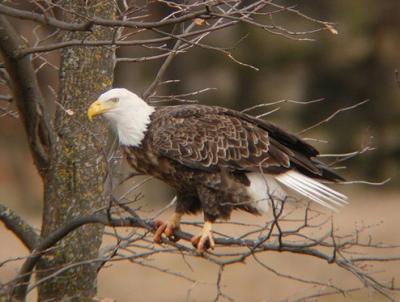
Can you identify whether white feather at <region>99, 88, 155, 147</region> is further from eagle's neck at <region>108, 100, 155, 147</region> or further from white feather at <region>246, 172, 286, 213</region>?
white feather at <region>246, 172, 286, 213</region>

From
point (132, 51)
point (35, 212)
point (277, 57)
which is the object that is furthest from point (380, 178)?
point (35, 212)

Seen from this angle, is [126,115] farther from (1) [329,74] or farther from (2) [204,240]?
(1) [329,74]

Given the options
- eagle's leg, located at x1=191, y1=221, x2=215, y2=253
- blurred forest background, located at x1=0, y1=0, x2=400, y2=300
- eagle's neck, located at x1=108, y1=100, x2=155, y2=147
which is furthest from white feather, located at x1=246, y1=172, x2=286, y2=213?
blurred forest background, located at x1=0, y1=0, x2=400, y2=300

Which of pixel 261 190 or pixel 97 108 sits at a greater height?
pixel 97 108

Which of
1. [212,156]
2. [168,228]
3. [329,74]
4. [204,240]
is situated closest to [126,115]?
[212,156]

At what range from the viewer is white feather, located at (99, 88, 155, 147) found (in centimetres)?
532

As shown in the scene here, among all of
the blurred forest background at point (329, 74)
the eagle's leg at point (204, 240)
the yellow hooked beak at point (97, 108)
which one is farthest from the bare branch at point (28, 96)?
the blurred forest background at point (329, 74)

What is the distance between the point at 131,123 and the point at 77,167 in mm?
384

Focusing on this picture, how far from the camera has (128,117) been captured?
5336 mm

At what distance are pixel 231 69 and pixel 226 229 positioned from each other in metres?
6.44

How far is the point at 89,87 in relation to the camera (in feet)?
17.9

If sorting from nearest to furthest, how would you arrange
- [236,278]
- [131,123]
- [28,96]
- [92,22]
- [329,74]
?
[92,22] < [28,96] < [131,123] < [236,278] < [329,74]

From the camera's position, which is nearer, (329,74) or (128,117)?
(128,117)

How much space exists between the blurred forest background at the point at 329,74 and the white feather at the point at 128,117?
1328 centimetres
